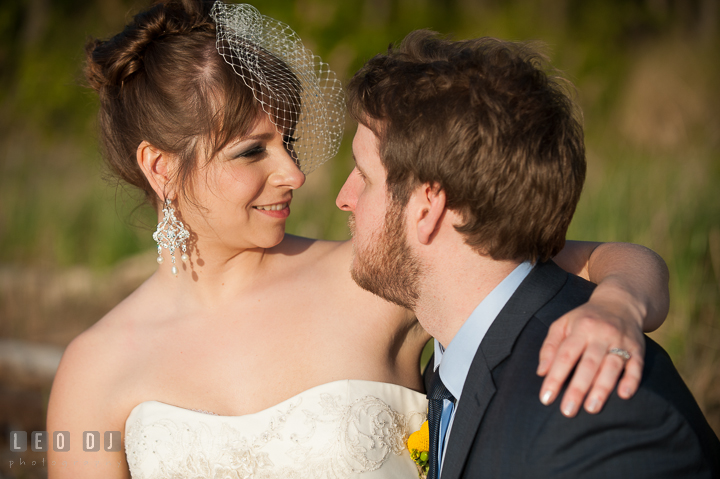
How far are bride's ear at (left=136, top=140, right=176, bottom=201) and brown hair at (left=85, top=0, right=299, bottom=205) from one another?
5cm

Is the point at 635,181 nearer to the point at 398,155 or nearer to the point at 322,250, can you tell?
the point at 322,250

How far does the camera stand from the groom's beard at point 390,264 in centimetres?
223

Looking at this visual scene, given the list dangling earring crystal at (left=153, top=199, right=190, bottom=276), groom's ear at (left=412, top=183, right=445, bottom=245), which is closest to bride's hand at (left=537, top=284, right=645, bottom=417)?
groom's ear at (left=412, top=183, right=445, bottom=245)

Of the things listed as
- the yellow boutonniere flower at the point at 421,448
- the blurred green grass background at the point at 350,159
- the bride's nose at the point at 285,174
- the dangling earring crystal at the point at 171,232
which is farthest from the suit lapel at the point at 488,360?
the dangling earring crystal at the point at 171,232

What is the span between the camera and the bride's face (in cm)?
264

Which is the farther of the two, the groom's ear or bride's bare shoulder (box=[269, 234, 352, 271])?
bride's bare shoulder (box=[269, 234, 352, 271])

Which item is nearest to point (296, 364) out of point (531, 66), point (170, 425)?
point (170, 425)

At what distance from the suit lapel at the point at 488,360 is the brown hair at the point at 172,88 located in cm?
146

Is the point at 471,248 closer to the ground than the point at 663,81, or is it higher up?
closer to the ground

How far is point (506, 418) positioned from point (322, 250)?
5.36ft

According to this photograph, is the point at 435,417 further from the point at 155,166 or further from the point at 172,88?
the point at 172,88

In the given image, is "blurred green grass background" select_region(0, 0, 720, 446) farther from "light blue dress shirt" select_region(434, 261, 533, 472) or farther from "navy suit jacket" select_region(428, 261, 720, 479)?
"navy suit jacket" select_region(428, 261, 720, 479)

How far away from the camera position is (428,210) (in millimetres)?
2168

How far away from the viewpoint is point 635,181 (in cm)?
576
